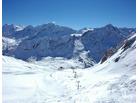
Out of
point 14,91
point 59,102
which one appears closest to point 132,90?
point 59,102

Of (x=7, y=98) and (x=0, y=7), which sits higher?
(x=0, y=7)

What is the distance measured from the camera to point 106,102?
16750 mm

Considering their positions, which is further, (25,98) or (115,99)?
(25,98)

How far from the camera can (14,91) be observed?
23.9 meters

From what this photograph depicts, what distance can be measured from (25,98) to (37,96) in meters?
1.46

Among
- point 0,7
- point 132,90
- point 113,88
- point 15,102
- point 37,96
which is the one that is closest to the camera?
point 0,7

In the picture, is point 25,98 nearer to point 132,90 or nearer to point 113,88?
point 113,88

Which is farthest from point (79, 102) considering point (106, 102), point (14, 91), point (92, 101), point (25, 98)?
point (14, 91)

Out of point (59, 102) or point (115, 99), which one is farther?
point (59, 102)

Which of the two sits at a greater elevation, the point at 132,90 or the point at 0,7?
the point at 0,7

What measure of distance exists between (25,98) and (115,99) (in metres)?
7.65

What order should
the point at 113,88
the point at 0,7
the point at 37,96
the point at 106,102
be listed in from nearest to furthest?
1. the point at 0,7
2. the point at 106,102
3. the point at 113,88
4. the point at 37,96

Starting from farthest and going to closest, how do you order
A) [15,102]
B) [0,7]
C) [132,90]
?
1. [15,102]
2. [132,90]
3. [0,7]

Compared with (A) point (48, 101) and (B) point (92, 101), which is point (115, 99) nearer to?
(B) point (92, 101)
